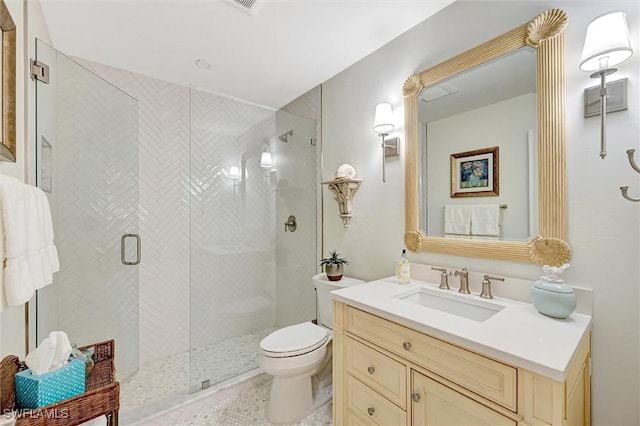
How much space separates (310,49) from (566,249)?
1942mm

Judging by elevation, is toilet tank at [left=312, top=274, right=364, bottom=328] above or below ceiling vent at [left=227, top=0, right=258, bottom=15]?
below

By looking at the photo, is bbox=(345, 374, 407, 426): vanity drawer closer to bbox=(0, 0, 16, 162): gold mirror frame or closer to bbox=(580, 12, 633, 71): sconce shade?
bbox=(580, 12, 633, 71): sconce shade

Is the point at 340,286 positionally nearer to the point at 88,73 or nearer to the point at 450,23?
the point at 450,23

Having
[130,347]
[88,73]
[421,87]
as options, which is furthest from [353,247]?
[88,73]

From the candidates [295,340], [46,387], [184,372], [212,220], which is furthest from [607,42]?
[184,372]

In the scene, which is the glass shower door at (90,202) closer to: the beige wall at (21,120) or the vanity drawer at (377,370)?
the beige wall at (21,120)

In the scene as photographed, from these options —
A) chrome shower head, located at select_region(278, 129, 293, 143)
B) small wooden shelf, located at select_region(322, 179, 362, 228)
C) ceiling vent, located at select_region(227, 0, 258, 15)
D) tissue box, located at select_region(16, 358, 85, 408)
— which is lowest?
tissue box, located at select_region(16, 358, 85, 408)

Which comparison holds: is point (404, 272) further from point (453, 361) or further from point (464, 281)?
point (453, 361)

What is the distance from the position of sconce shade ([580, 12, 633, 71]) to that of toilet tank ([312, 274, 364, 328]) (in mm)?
1666

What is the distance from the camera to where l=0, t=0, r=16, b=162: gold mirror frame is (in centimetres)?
98

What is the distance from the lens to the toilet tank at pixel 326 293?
2.01 m

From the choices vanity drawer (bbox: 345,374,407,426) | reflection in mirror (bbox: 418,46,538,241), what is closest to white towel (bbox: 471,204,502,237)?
reflection in mirror (bbox: 418,46,538,241)

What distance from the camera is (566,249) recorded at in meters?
1.19

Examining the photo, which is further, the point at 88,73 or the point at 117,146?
the point at 117,146
